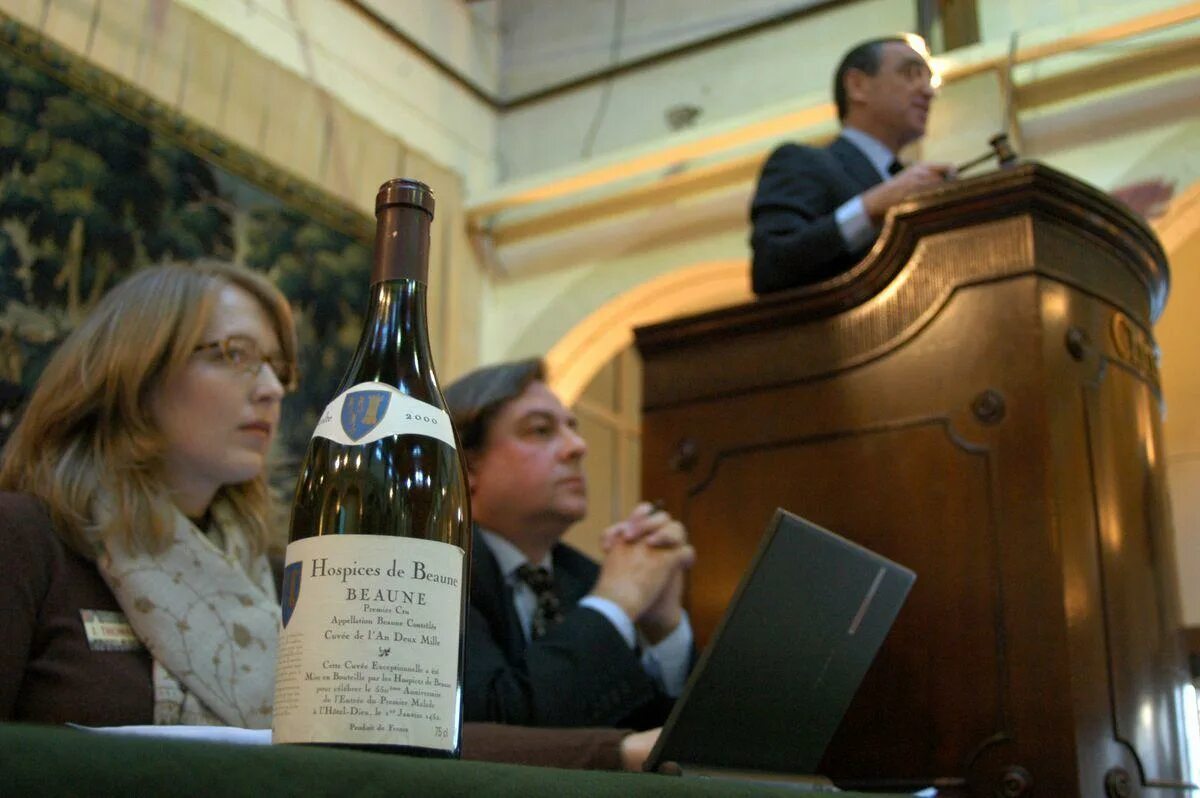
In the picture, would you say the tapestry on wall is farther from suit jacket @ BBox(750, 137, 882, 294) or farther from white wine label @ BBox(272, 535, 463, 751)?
white wine label @ BBox(272, 535, 463, 751)

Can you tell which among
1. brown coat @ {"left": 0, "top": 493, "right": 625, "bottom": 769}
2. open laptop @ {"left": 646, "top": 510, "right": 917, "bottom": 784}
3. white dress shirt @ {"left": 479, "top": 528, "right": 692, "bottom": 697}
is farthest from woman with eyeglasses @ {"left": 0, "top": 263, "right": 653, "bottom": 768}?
white dress shirt @ {"left": 479, "top": 528, "right": 692, "bottom": 697}

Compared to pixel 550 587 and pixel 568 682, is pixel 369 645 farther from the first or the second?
pixel 550 587

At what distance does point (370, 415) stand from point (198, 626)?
818 mm

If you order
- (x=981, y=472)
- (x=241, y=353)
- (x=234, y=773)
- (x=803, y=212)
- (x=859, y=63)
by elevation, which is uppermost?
(x=859, y=63)

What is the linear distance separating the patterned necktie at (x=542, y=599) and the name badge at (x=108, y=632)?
706 millimetres

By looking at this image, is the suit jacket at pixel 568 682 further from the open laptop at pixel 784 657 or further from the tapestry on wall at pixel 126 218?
the tapestry on wall at pixel 126 218

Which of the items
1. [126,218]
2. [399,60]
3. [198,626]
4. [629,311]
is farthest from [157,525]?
[399,60]

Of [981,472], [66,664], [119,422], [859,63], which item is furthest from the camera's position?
[859,63]

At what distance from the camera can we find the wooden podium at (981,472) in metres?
1.63

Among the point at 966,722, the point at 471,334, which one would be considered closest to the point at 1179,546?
the point at 471,334

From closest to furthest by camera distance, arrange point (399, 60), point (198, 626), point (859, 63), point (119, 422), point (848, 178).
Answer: point (198, 626), point (119, 422), point (848, 178), point (859, 63), point (399, 60)

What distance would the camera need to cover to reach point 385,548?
694mm

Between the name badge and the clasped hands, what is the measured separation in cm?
61

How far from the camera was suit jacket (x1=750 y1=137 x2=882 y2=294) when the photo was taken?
7.06ft
